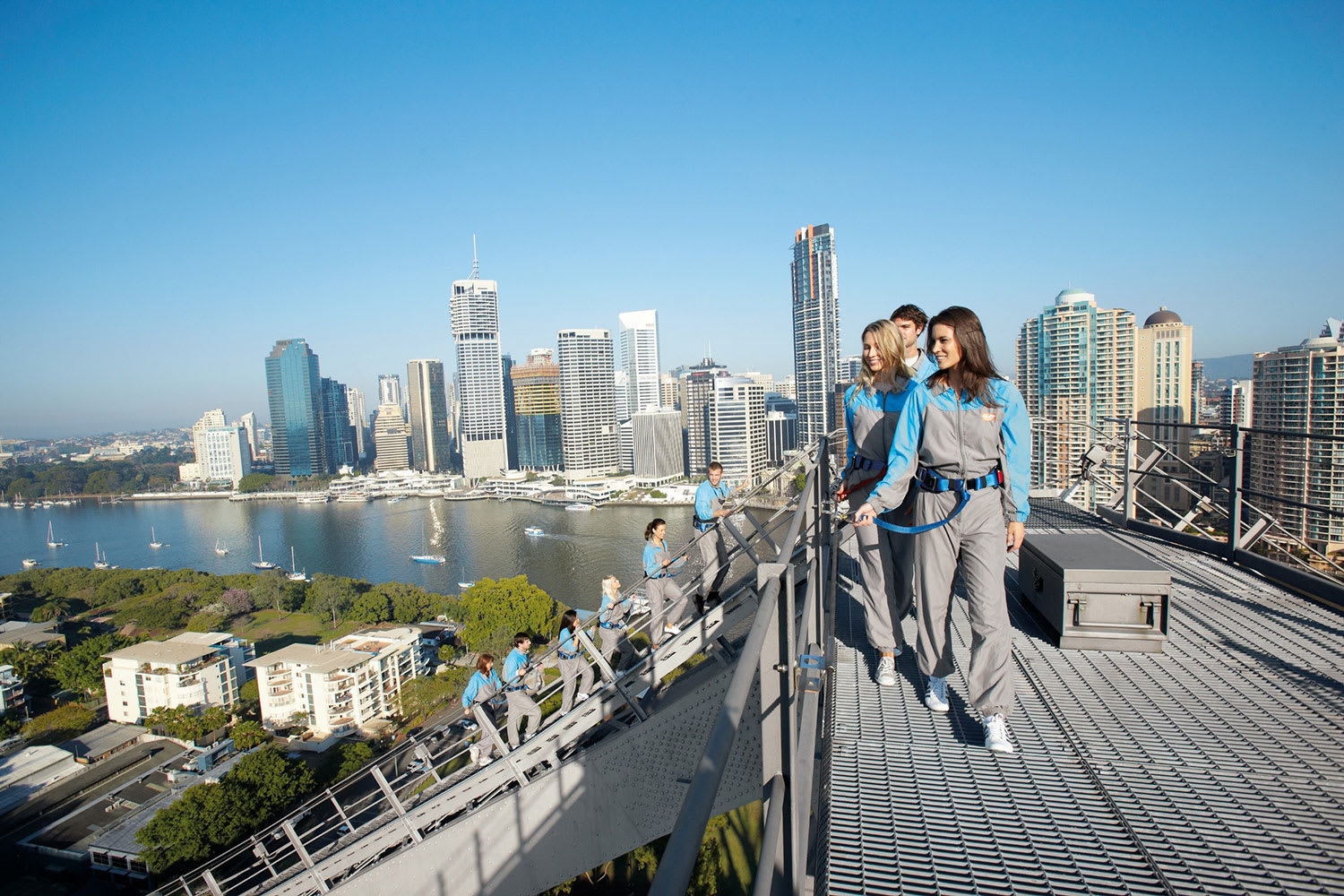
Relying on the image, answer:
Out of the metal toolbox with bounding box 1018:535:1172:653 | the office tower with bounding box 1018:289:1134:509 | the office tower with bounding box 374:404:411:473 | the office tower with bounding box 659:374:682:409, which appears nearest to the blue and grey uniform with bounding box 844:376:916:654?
the metal toolbox with bounding box 1018:535:1172:653

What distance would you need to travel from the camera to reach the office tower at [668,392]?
98.5 meters

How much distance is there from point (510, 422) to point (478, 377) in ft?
21.9

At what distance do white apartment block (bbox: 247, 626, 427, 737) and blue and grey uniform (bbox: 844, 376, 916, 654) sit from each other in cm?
1875

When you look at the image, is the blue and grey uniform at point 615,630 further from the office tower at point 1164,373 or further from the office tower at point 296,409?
the office tower at point 296,409

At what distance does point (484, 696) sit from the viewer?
4.25 m

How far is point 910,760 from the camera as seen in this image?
5.83 feet

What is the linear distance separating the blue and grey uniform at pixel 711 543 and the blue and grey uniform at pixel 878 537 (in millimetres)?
1131

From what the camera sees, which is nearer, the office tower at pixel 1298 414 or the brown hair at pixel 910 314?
the brown hair at pixel 910 314

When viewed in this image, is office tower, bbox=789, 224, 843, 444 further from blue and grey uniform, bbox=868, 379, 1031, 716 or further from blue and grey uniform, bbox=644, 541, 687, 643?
blue and grey uniform, bbox=868, 379, 1031, 716

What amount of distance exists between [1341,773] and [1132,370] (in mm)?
32388

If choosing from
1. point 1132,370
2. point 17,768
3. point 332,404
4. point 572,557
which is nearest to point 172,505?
point 332,404

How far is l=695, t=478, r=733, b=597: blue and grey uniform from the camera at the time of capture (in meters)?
4.09

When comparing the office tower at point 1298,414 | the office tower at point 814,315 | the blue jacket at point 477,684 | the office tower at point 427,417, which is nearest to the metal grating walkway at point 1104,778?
the blue jacket at point 477,684

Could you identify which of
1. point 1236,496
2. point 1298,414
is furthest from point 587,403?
point 1236,496
